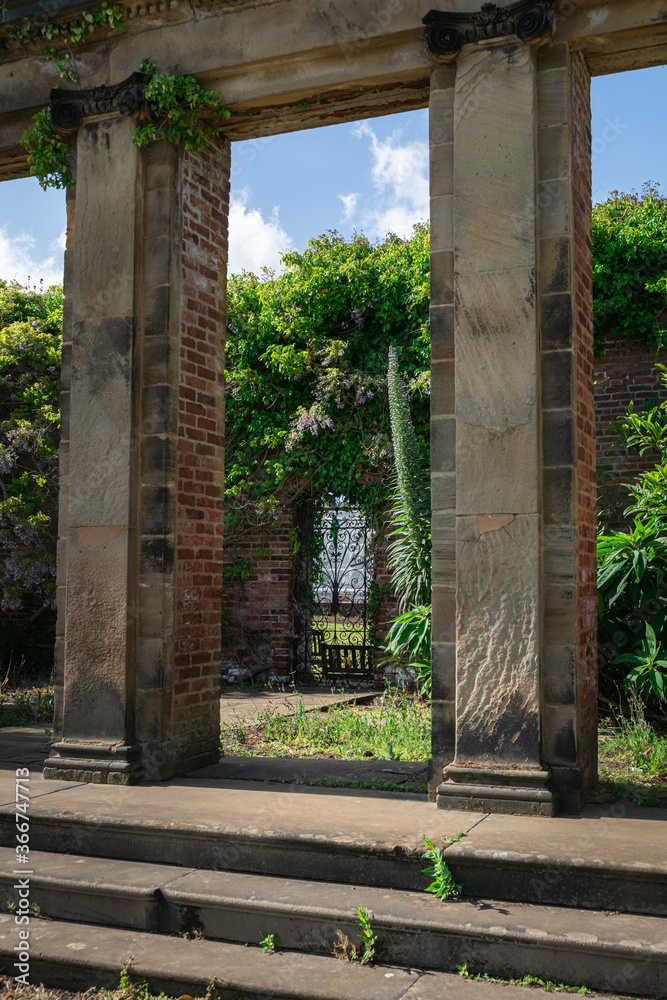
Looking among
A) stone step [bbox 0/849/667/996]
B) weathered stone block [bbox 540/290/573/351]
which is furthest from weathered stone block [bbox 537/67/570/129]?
stone step [bbox 0/849/667/996]

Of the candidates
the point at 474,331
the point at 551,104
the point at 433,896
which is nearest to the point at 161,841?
the point at 433,896

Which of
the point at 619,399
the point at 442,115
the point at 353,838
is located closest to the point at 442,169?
the point at 442,115

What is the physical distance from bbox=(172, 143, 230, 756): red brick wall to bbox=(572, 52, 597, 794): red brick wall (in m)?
2.25

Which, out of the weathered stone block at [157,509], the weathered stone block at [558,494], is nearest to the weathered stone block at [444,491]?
the weathered stone block at [558,494]

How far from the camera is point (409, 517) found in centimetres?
692

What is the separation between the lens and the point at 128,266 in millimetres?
4941

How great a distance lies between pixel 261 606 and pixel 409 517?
13.0ft

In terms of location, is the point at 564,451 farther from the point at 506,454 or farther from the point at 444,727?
the point at 444,727

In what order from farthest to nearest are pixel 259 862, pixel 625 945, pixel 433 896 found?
1. pixel 259 862
2. pixel 433 896
3. pixel 625 945

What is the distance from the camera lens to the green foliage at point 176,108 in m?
4.92

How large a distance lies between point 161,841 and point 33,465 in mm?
8233

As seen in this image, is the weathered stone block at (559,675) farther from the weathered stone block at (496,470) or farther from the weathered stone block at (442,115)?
the weathered stone block at (442,115)

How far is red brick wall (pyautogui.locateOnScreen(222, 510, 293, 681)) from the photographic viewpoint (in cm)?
1026

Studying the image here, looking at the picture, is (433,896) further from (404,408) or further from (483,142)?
(404,408)
